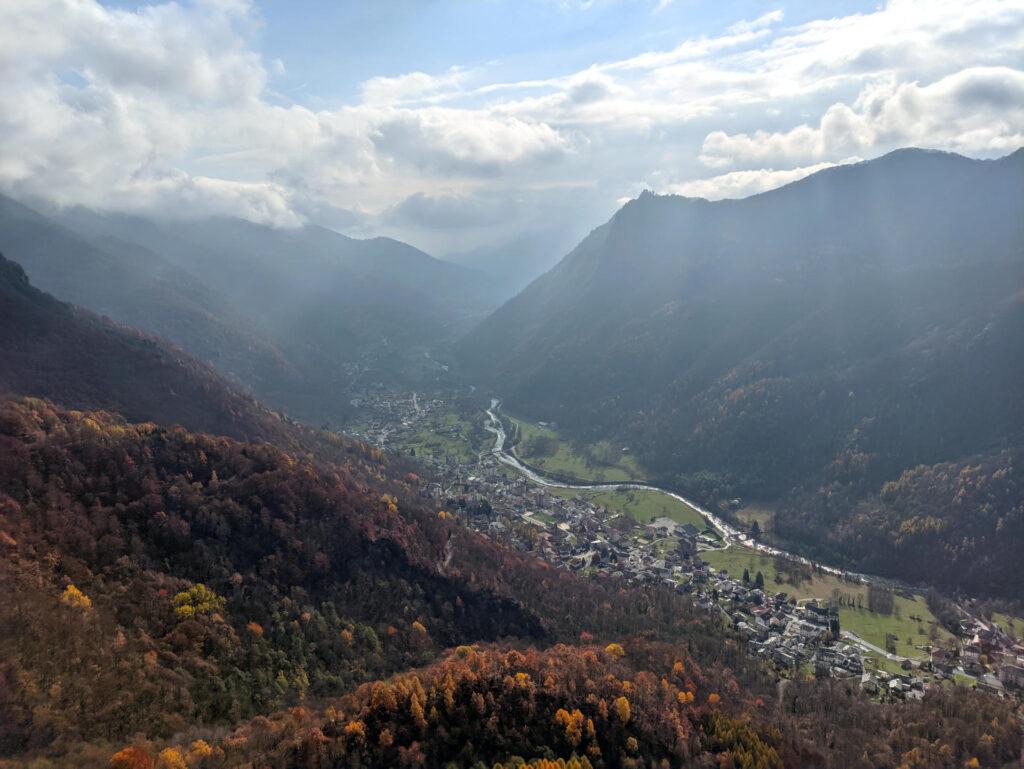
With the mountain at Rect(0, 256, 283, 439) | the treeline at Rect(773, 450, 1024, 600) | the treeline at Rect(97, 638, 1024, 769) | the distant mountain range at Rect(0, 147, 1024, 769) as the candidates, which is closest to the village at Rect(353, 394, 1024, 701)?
the distant mountain range at Rect(0, 147, 1024, 769)

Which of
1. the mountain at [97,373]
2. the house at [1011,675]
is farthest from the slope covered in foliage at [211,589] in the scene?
the house at [1011,675]

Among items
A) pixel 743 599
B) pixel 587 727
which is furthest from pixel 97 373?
pixel 743 599

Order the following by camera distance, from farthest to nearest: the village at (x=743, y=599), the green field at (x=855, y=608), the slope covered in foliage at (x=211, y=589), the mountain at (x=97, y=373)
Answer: the mountain at (x=97, y=373) → the green field at (x=855, y=608) → the village at (x=743, y=599) → the slope covered in foliage at (x=211, y=589)

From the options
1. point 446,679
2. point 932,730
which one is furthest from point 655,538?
point 446,679

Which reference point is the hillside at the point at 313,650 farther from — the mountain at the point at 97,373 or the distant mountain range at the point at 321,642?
the mountain at the point at 97,373

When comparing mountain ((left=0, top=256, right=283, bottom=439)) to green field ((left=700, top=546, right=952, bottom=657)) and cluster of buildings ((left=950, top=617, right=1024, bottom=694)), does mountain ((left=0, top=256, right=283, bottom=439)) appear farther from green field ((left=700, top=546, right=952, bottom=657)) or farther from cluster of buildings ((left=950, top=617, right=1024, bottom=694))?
cluster of buildings ((left=950, top=617, right=1024, bottom=694))
